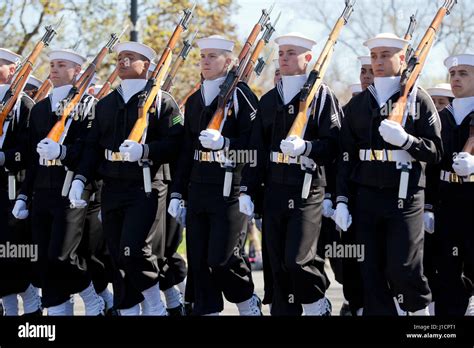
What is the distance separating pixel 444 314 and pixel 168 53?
3119mm

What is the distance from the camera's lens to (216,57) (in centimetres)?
1027

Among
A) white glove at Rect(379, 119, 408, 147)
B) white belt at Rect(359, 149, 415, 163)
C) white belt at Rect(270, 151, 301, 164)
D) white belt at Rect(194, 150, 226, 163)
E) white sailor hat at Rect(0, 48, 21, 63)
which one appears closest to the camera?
white glove at Rect(379, 119, 408, 147)

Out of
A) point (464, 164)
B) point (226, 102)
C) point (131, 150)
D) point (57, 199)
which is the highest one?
point (226, 102)

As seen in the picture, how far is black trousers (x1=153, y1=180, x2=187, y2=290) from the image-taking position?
10266mm

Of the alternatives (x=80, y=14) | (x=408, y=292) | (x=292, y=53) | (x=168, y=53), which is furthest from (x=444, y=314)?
(x=80, y=14)

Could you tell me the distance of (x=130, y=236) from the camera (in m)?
9.95

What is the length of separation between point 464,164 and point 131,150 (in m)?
2.55

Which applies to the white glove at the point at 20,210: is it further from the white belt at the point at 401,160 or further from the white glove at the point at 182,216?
the white belt at the point at 401,160

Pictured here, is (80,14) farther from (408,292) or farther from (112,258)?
(408,292)

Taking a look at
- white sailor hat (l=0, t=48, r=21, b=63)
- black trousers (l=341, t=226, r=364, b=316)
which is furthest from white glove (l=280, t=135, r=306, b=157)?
white sailor hat (l=0, t=48, r=21, b=63)

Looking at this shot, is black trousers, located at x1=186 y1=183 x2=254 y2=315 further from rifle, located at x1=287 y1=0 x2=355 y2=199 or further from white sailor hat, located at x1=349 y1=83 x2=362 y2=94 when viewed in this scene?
white sailor hat, located at x1=349 y1=83 x2=362 y2=94

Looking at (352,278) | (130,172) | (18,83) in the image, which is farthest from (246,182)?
(18,83)

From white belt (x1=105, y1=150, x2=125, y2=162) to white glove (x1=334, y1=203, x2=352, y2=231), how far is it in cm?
186

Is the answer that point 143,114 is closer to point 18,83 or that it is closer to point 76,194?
point 76,194
